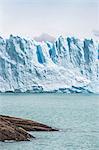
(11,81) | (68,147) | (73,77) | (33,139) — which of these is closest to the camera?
(68,147)

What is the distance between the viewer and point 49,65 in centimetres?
14075

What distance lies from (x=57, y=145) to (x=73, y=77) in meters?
122

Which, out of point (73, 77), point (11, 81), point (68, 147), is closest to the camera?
point (68, 147)

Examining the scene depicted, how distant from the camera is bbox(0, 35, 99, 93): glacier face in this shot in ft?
449

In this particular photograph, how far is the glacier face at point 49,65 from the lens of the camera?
449 ft

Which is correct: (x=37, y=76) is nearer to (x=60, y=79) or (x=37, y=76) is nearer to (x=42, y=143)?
(x=60, y=79)

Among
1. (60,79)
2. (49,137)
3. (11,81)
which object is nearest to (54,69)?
(60,79)

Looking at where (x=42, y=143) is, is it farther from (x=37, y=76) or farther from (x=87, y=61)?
(x=87, y=61)

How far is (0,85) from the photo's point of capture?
140m

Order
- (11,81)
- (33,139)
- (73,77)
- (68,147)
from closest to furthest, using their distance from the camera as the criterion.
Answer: (68,147)
(33,139)
(11,81)
(73,77)

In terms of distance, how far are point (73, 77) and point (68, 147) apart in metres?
123

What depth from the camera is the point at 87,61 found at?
5851 inches

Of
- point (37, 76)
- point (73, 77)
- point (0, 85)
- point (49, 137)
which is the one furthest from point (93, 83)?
point (49, 137)

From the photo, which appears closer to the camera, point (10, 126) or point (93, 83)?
point (10, 126)
